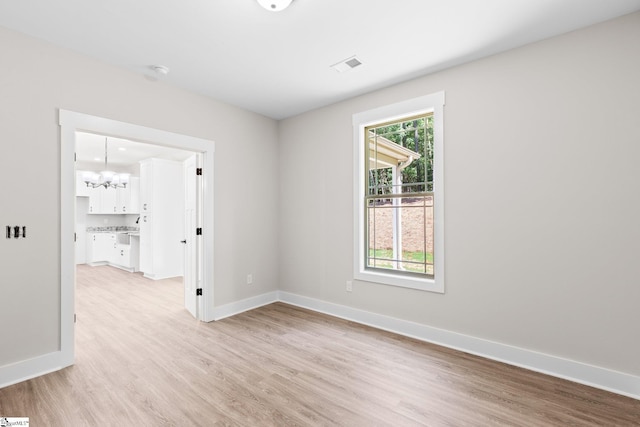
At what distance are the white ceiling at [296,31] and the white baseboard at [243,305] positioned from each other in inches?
107

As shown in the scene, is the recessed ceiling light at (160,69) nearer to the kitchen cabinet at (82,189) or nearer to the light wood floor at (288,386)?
the light wood floor at (288,386)

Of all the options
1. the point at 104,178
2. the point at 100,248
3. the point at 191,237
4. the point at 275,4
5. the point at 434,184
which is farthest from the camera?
the point at 100,248

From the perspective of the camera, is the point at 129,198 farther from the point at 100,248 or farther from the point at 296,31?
the point at 296,31

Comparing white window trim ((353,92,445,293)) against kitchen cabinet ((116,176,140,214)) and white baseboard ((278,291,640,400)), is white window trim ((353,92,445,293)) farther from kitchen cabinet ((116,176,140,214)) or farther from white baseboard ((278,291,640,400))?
kitchen cabinet ((116,176,140,214))

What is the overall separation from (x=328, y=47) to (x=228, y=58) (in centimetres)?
94

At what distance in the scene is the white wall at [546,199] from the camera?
7.25 feet

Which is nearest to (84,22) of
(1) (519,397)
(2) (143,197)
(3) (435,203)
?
(3) (435,203)

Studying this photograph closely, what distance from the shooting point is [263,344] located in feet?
9.96

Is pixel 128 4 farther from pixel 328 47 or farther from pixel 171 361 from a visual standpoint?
pixel 171 361

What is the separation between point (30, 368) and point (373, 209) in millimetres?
3489

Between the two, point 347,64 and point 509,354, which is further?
point 347,64

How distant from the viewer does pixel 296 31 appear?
2.39 meters

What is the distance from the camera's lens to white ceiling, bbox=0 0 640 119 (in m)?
2.11

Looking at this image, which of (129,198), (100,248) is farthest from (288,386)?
(100,248)
